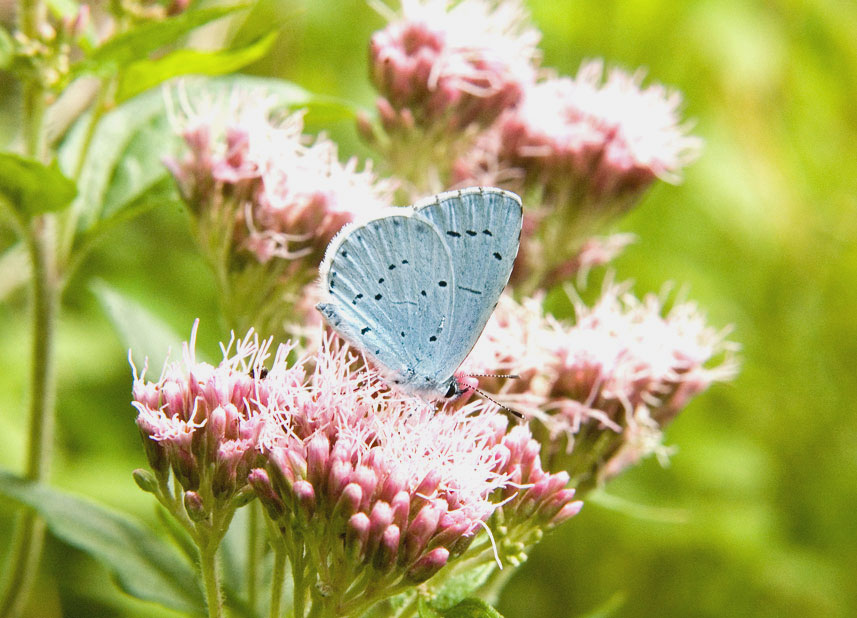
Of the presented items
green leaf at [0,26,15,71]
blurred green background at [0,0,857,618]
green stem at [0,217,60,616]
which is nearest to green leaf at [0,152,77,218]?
green stem at [0,217,60,616]

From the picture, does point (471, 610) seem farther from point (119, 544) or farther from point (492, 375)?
point (119, 544)

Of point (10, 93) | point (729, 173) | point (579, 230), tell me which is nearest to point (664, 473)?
point (729, 173)

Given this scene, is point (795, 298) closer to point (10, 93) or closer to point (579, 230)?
point (579, 230)

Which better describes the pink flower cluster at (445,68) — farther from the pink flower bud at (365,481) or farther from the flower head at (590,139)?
the pink flower bud at (365,481)

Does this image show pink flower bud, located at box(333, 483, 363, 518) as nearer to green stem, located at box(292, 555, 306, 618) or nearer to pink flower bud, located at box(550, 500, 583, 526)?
green stem, located at box(292, 555, 306, 618)

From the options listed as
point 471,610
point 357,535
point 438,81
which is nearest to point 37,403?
point 357,535

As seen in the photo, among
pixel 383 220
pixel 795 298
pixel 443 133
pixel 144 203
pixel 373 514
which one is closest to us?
pixel 373 514
